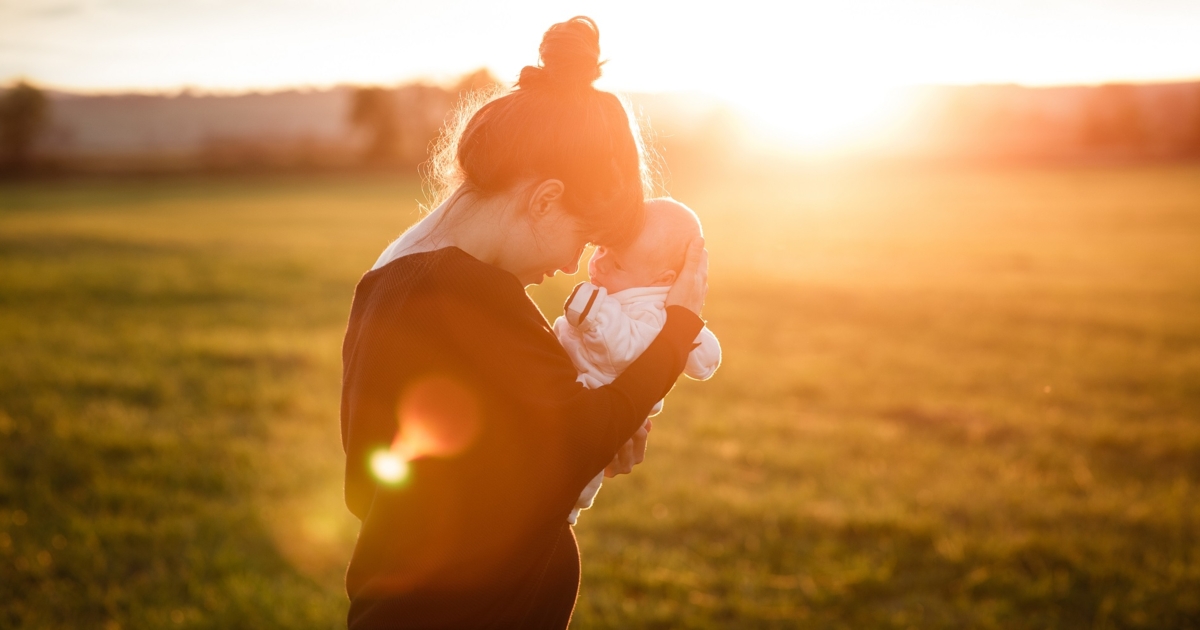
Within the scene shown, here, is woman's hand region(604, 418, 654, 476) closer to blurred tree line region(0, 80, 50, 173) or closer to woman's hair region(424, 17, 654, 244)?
woman's hair region(424, 17, 654, 244)

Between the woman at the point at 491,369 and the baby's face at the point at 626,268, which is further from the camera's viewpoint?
the baby's face at the point at 626,268

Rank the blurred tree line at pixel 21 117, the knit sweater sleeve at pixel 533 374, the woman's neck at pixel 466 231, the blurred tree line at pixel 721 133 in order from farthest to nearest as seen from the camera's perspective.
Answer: the blurred tree line at pixel 21 117 < the blurred tree line at pixel 721 133 < the woman's neck at pixel 466 231 < the knit sweater sleeve at pixel 533 374

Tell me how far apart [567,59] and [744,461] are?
560 centimetres

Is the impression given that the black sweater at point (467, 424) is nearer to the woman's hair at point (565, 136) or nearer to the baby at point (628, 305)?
the baby at point (628, 305)

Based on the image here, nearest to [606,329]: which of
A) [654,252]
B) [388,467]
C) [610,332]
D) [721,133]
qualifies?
[610,332]

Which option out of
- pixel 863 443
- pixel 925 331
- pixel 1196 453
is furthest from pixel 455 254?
pixel 925 331

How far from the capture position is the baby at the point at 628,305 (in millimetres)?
2031

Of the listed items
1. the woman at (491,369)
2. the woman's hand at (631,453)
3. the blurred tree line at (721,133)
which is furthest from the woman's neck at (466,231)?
the blurred tree line at (721,133)

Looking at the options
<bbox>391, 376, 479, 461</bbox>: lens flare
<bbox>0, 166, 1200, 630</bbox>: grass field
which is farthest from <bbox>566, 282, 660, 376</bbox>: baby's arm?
<bbox>0, 166, 1200, 630</bbox>: grass field

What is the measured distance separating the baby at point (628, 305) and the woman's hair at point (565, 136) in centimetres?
18

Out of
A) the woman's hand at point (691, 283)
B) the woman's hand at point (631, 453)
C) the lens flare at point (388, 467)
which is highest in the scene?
the woman's hand at point (691, 283)

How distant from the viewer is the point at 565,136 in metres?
1.81

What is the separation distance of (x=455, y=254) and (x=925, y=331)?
11.9 metres

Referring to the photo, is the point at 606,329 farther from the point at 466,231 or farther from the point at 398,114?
the point at 398,114
